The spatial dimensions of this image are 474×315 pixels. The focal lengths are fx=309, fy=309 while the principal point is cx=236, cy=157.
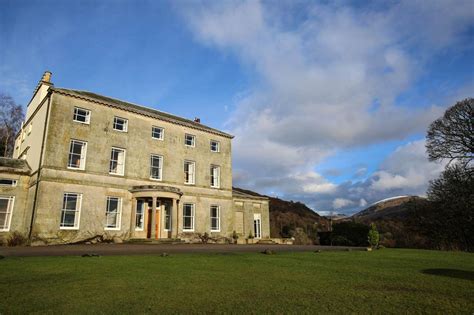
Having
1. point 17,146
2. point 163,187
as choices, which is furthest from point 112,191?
point 17,146

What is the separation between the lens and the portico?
23.4 m

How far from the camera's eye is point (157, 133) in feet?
88.0

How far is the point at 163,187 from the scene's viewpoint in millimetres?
23812

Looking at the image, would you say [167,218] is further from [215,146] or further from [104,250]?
[104,250]

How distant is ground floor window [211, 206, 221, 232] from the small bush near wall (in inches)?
571

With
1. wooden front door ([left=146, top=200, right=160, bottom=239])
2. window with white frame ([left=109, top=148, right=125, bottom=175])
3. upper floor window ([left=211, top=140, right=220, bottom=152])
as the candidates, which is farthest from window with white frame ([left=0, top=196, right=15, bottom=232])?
upper floor window ([left=211, top=140, right=220, bottom=152])

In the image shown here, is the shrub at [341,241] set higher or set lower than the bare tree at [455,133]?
lower

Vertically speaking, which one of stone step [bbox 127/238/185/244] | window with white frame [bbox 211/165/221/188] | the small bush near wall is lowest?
stone step [bbox 127/238/185/244]

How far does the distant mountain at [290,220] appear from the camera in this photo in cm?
4941

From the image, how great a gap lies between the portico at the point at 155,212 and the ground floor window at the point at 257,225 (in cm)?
990

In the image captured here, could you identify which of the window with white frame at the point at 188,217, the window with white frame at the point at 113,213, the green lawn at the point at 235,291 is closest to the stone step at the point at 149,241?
the window with white frame at the point at 113,213

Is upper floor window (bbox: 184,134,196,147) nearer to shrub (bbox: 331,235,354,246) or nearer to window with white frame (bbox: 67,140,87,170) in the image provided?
window with white frame (bbox: 67,140,87,170)

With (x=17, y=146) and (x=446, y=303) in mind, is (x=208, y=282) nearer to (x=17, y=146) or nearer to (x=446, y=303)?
(x=446, y=303)

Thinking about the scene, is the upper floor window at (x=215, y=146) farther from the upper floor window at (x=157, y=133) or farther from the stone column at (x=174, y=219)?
the stone column at (x=174, y=219)
